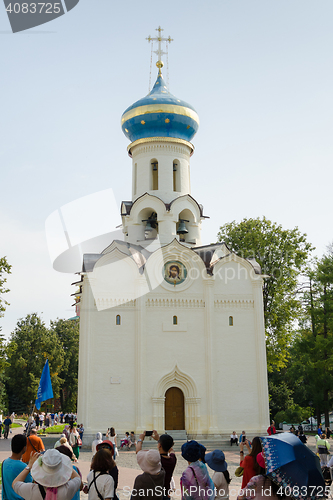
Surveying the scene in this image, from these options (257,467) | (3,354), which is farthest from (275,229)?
(257,467)

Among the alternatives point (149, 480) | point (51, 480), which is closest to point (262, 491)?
point (149, 480)

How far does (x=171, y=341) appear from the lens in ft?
65.1

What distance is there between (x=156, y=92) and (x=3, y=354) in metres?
14.2

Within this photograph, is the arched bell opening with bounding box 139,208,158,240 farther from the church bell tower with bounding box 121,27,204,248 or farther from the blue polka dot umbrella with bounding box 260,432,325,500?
the blue polka dot umbrella with bounding box 260,432,325,500

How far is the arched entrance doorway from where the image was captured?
19516 millimetres

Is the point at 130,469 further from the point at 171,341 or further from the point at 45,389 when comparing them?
the point at 171,341

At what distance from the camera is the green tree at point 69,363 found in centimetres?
4225

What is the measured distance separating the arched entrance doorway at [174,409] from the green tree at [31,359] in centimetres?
2046

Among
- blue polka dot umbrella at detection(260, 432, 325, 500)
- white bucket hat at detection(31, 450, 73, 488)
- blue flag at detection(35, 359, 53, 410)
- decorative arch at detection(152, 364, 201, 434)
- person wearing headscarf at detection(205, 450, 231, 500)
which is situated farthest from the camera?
decorative arch at detection(152, 364, 201, 434)

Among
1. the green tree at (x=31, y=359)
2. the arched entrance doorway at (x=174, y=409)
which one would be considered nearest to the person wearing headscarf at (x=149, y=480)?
the arched entrance doorway at (x=174, y=409)

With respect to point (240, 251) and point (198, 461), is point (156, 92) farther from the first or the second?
point (198, 461)

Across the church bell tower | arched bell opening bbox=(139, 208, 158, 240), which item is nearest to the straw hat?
the church bell tower

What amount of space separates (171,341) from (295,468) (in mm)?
16782

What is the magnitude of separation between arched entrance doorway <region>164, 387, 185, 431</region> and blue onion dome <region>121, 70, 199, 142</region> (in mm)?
11798
